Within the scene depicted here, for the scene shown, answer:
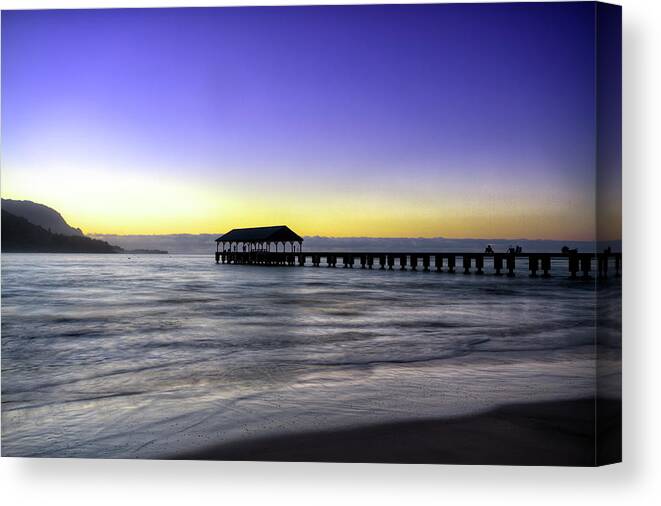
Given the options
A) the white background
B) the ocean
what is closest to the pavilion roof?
the ocean

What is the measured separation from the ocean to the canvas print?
0.07ft

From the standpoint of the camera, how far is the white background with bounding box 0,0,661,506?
3.11 meters

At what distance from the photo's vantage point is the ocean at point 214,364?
338 centimetres

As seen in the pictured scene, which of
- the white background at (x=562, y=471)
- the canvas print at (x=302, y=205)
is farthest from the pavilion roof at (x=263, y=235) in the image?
the white background at (x=562, y=471)

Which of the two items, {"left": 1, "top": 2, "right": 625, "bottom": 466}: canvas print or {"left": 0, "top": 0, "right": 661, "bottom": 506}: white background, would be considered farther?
{"left": 1, "top": 2, "right": 625, "bottom": 466}: canvas print

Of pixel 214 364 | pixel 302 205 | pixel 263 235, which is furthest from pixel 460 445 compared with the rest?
pixel 263 235

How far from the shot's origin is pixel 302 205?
13.9 feet

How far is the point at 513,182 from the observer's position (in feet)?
12.8

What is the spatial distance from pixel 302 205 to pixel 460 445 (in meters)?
2.11

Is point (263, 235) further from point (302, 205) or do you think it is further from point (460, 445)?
point (460, 445)

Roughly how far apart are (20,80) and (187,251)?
164 centimetres

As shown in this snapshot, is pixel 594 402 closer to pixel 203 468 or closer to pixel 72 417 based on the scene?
pixel 203 468

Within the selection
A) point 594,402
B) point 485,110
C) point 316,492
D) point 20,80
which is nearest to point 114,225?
point 20,80

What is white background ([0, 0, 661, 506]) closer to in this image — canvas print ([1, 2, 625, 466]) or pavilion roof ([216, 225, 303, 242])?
canvas print ([1, 2, 625, 466])
